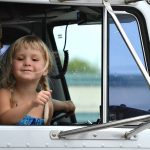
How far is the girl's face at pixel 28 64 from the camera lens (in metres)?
2.95

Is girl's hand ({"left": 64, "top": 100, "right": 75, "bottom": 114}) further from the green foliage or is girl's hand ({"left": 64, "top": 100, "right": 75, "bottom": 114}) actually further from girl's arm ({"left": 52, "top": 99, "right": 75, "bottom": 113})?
the green foliage

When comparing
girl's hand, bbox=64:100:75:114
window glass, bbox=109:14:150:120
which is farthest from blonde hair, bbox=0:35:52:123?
window glass, bbox=109:14:150:120

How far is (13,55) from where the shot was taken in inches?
118

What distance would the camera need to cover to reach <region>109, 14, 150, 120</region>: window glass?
303cm

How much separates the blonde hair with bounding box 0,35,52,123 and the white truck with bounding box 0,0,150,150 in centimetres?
6

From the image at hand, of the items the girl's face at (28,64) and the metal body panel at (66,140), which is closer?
the metal body panel at (66,140)

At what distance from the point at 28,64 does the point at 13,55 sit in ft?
0.36

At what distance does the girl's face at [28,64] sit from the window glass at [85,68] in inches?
7.3

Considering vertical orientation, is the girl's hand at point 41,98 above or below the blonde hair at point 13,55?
below

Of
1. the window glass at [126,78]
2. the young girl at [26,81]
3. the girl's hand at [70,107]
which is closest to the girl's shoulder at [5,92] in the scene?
the young girl at [26,81]

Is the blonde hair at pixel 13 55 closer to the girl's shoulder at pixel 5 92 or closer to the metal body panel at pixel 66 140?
the girl's shoulder at pixel 5 92

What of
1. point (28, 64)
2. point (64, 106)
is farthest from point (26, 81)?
point (64, 106)

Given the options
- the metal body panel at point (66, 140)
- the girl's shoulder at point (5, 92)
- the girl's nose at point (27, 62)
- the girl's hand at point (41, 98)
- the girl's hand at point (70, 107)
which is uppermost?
the girl's nose at point (27, 62)

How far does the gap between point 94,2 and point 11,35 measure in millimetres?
483
